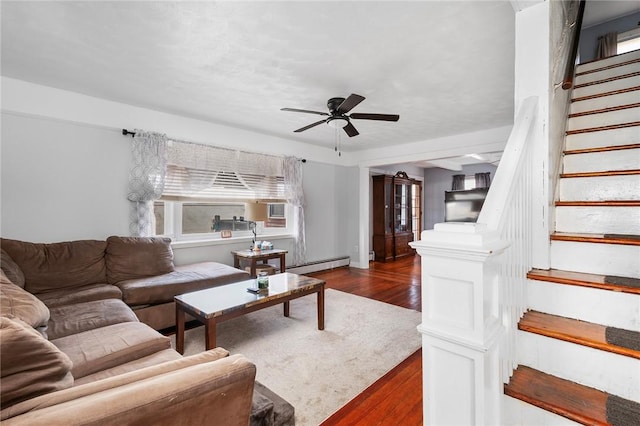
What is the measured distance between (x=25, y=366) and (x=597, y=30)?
215 inches

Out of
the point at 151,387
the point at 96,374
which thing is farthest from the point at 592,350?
the point at 96,374

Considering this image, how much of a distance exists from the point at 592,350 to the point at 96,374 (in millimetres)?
2204

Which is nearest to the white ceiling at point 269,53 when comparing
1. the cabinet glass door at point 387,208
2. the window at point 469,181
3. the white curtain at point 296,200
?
the white curtain at point 296,200

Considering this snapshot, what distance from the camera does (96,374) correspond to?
142 centimetres

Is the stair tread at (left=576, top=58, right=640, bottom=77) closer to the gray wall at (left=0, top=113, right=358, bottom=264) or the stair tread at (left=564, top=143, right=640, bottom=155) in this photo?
the stair tread at (left=564, top=143, right=640, bottom=155)

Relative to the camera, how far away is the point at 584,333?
1.15 m

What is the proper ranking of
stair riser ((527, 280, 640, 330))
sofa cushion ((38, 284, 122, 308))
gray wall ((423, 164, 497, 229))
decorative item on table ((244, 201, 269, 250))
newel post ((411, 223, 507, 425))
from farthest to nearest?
gray wall ((423, 164, 497, 229)) → decorative item on table ((244, 201, 269, 250)) → sofa cushion ((38, 284, 122, 308)) → stair riser ((527, 280, 640, 330)) → newel post ((411, 223, 507, 425))

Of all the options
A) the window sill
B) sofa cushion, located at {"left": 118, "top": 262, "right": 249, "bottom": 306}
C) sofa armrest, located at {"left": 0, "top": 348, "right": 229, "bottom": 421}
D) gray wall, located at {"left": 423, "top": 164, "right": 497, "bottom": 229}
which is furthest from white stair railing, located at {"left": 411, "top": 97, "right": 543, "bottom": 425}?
gray wall, located at {"left": 423, "top": 164, "right": 497, "bottom": 229}

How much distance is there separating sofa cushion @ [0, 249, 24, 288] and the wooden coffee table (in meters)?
1.24

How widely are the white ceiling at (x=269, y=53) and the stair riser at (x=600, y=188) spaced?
3.84ft

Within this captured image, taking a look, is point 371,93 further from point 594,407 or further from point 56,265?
point 56,265

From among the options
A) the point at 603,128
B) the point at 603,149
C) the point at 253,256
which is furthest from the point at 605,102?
the point at 253,256

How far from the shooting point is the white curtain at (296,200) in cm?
507

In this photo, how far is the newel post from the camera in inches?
34.0
